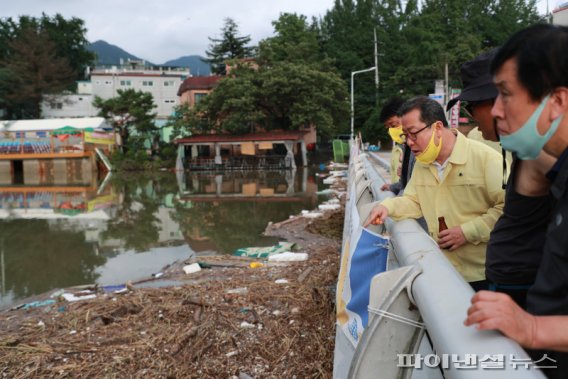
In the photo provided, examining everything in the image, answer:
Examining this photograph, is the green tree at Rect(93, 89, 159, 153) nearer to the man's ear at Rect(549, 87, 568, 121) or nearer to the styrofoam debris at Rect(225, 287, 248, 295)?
the styrofoam debris at Rect(225, 287, 248, 295)

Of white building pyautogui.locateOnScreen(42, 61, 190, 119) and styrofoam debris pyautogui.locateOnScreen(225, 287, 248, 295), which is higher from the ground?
white building pyautogui.locateOnScreen(42, 61, 190, 119)

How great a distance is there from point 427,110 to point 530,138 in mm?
1473

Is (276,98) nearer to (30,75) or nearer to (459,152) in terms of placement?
(30,75)

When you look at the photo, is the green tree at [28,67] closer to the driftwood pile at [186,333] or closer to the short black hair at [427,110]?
the driftwood pile at [186,333]

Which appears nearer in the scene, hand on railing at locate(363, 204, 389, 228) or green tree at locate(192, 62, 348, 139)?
hand on railing at locate(363, 204, 389, 228)

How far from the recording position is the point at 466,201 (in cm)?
231

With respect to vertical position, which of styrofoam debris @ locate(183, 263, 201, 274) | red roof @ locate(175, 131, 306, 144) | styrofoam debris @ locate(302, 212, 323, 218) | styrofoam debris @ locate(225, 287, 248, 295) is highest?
red roof @ locate(175, 131, 306, 144)

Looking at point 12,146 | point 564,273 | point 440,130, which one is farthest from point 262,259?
point 12,146

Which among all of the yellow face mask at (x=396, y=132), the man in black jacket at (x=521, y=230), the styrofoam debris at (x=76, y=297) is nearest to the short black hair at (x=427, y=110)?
the man in black jacket at (x=521, y=230)

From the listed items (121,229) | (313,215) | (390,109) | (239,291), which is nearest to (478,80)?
(390,109)

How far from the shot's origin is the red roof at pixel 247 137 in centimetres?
3112

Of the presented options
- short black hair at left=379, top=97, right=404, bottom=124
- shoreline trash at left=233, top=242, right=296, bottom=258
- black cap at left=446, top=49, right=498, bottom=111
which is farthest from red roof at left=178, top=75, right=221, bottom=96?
black cap at left=446, top=49, right=498, bottom=111

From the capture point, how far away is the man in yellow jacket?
7.13 ft

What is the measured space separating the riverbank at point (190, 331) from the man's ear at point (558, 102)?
2339 mm
